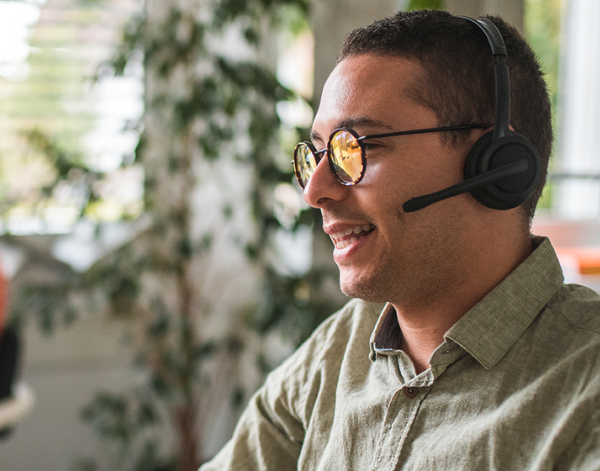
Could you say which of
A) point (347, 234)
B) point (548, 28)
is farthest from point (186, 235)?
point (548, 28)

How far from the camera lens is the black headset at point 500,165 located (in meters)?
0.80

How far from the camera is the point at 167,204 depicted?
249cm

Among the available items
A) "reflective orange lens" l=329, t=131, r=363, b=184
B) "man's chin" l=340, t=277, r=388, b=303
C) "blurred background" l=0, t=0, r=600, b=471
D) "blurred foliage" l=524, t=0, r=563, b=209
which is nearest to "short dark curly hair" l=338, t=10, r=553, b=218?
"reflective orange lens" l=329, t=131, r=363, b=184

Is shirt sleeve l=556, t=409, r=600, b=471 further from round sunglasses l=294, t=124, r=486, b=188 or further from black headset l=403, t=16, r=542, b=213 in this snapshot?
round sunglasses l=294, t=124, r=486, b=188

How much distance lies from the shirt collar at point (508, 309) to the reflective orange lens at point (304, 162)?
346mm

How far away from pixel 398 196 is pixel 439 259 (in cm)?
11

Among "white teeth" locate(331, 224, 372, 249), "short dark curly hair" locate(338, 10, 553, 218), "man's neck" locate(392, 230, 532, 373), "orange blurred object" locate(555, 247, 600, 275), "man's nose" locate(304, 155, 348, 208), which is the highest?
"short dark curly hair" locate(338, 10, 553, 218)

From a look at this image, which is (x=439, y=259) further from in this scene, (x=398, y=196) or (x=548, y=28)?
(x=548, y=28)

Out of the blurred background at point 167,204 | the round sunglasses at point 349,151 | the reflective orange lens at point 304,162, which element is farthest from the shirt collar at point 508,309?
the blurred background at point 167,204

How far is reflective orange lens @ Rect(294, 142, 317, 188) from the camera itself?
98 cm

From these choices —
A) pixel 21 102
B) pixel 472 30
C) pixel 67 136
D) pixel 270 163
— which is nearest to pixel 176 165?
pixel 270 163

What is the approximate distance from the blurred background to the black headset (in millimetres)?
1167

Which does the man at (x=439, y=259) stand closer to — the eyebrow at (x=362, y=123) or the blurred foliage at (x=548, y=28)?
the eyebrow at (x=362, y=123)

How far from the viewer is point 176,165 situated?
221 centimetres
